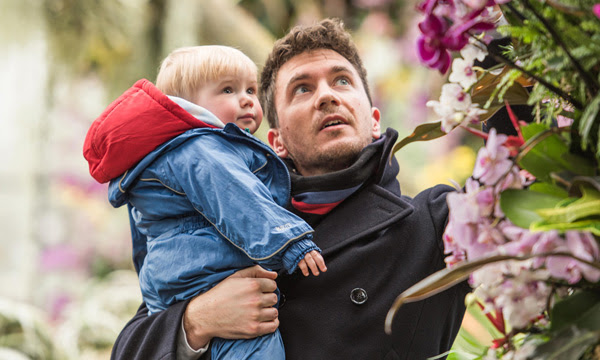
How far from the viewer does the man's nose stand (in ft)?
5.13

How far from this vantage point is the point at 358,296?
1351 mm

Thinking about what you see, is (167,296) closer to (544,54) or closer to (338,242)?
→ (338,242)

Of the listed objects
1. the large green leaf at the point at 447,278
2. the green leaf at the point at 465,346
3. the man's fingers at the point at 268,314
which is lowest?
the green leaf at the point at 465,346

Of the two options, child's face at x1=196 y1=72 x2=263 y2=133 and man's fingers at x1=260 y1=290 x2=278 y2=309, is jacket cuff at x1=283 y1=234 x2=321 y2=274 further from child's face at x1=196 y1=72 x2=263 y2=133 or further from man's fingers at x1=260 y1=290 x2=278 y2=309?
child's face at x1=196 y1=72 x2=263 y2=133

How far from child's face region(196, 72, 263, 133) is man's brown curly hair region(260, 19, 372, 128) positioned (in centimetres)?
20

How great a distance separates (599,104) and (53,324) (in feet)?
11.8

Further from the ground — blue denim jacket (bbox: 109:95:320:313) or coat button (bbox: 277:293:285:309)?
blue denim jacket (bbox: 109:95:320:313)

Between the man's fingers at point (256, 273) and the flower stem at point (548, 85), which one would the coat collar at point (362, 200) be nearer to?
the man's fingers at point (256, 273)

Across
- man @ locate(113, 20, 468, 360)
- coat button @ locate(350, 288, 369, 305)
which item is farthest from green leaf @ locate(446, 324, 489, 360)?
coat button @ locate(350, 288, 369, 305)

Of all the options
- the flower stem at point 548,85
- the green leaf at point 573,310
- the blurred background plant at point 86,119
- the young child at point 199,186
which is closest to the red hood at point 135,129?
the young child at point 199,186

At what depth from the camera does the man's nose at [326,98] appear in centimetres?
156

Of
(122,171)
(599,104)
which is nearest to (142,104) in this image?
(122,171)

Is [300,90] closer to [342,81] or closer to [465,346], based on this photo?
[342,81]

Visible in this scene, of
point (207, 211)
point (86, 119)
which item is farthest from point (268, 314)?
point (86, 119)
